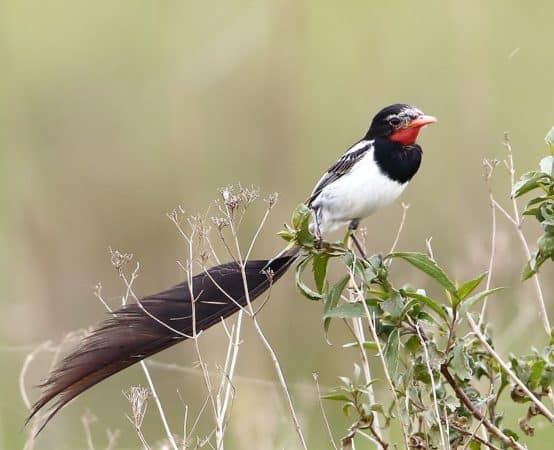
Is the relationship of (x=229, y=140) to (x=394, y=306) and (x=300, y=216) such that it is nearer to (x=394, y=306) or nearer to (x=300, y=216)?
(x=300, y=216)

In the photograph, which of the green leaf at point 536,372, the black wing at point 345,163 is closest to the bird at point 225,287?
the black wing at point 345,163

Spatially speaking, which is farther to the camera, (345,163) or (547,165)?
(345,163)

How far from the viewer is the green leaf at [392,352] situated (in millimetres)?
2686

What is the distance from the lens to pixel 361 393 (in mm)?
2717

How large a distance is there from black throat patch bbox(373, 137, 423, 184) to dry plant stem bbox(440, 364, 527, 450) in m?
0.87

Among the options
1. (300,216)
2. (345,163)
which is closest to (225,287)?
(300,216)

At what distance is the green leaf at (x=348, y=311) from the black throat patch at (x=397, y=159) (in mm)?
816

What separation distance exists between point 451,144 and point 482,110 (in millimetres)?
831

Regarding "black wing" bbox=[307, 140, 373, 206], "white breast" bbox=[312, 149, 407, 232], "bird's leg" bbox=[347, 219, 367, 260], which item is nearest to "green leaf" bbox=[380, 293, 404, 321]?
"bird's leg" bbox=[347, 219, 367, 260]

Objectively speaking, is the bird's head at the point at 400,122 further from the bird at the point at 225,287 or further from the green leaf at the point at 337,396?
the green leaf at the point at 337,396

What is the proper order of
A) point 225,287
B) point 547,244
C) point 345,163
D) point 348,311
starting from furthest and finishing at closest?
1. point 345,163
2. point 225,287
3. point 348,311
4. point 547,244

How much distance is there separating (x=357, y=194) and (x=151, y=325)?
75cm

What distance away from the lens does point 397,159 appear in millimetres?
→ 3480

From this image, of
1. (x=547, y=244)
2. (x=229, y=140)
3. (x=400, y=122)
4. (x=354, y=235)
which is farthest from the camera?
(x=229, y=140)
